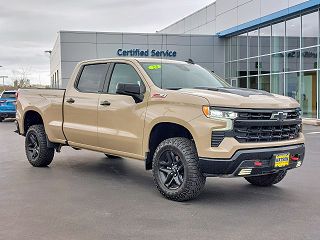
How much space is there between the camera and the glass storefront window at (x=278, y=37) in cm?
2561

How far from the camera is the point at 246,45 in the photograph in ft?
99.9

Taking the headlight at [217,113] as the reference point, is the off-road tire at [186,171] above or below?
below

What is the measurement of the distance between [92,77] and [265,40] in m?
21.5

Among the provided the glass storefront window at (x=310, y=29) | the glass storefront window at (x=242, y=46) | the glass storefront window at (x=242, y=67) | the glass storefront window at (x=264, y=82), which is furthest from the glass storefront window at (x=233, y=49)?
the glass storefront window at (x=310, y=29)

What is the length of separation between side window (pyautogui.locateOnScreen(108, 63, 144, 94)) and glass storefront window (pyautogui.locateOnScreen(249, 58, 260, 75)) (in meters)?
22.4

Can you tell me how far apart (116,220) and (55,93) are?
3.89m

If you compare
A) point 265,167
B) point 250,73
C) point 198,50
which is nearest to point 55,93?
point 265,167

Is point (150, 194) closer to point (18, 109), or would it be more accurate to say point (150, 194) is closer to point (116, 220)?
point (116, 220)

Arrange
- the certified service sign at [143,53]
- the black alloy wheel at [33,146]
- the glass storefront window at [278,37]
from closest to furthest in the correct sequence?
the black alloy wheel at [33,146] → the glass storefront window at [278,37] → the certified service sign at [143,53]

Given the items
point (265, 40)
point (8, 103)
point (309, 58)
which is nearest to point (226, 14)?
point (265, 40)

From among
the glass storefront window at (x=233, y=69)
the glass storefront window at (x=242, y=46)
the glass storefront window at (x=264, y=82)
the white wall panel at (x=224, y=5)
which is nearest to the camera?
the glass storefront window at (x=264, y=82)

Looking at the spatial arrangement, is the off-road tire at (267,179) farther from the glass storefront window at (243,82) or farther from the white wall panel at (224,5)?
the white wall panel at (224,5)

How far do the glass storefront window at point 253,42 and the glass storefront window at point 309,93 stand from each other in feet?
19.8

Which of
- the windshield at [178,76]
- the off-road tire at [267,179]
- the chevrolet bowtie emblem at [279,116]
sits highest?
the windshield at [178,76]
